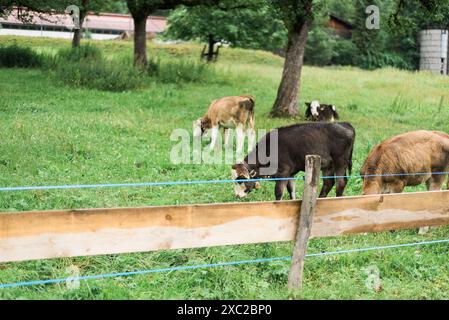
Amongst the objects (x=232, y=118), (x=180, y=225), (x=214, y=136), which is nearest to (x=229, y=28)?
(x=232, y=118)

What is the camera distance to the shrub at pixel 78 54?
26.6m

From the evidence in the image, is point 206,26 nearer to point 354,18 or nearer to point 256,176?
point 354,18

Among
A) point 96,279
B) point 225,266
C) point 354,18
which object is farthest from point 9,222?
point 354,18

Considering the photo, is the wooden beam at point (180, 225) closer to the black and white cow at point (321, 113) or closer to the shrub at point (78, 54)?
the black and white cow at point (321, 113)

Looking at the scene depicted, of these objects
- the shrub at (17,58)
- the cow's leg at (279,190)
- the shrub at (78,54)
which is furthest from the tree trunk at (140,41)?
the cow's leg at (279,190)

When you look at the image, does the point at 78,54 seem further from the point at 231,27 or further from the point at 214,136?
the point at 231,27

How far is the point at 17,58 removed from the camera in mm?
27266

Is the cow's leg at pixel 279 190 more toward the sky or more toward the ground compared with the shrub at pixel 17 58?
more toward the ground

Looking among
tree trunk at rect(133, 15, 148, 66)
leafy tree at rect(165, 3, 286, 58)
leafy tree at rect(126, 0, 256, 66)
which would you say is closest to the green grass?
tree trunk at rect(133, 15, 148, 66)

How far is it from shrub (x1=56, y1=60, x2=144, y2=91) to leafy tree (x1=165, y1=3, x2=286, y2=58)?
20471 millimetres

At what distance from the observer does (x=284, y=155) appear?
10.4 metres

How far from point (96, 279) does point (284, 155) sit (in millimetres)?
4785

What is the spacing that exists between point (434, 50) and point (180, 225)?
58751 millimetres

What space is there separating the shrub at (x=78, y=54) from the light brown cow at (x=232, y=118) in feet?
41.4
